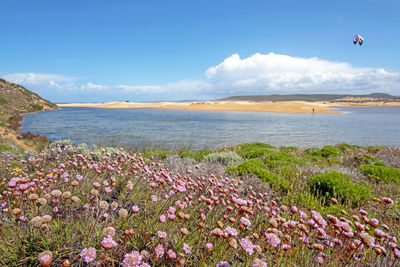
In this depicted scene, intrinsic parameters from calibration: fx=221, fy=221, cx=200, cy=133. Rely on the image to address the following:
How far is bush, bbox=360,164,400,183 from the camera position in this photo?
7.15 metres

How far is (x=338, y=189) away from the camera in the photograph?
18.7 feet

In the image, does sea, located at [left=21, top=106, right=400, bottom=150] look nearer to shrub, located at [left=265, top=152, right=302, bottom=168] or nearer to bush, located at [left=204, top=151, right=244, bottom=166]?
A: bush, located at [left=204, top=151, right=244, bottom=166]

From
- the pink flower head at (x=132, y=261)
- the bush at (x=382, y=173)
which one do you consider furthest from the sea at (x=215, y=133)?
the pink flower head at (x=132, y=261)

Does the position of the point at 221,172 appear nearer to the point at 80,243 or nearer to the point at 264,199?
the point at 264,199

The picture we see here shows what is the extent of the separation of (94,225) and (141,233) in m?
0.47

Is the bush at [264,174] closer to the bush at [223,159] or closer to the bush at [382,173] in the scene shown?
the bush at [223,159]

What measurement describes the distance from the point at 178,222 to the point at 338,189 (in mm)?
4811

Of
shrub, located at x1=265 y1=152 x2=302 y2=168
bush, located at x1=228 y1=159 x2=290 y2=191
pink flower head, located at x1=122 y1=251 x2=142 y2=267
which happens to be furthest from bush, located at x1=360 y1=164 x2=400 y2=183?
pink flower head, located at x1=122 y1=251 x2=142 y2=267

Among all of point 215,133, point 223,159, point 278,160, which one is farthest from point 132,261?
point 215,133

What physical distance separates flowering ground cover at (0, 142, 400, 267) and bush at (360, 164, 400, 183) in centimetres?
14

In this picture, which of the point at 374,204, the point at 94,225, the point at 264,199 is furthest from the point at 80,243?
the point at 374,204

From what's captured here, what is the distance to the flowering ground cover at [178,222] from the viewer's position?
1944mm

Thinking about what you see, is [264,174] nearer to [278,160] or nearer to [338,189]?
[338,189]

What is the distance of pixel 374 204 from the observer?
208 inches
